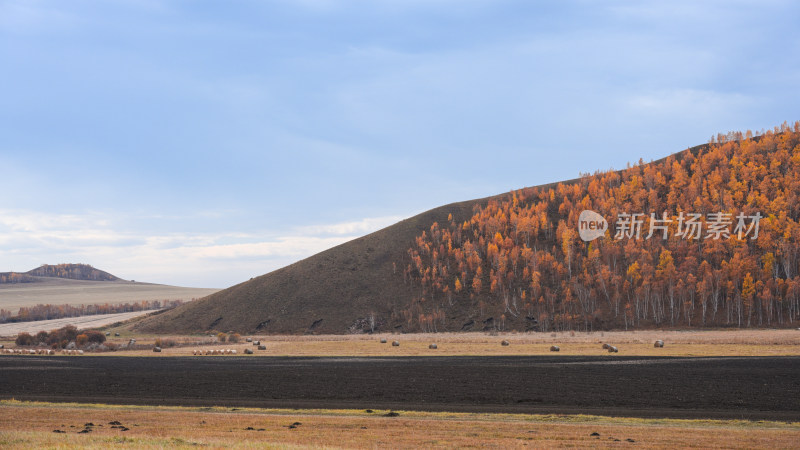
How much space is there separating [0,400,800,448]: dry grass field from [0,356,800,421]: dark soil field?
303 centimetres

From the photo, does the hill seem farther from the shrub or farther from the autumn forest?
the shrub

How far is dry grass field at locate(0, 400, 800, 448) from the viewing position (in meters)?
22.5

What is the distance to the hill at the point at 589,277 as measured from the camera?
153 metres

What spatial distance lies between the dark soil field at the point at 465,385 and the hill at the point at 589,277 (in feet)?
314

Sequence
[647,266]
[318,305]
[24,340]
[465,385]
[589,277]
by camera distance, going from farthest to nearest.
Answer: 1. [318,305]
2. [589,277]
3. [647,266]
4. [24,340]
5. [465,385]

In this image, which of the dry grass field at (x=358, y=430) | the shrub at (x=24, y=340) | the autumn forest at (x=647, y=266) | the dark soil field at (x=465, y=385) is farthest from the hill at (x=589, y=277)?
the dry grass field at (x=358, y=430)

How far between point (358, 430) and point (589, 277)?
150 meters

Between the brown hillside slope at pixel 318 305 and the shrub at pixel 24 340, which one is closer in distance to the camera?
the shrub at pixel 24 340

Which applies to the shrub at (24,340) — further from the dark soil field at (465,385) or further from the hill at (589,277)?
the dark soil field at (465,385)

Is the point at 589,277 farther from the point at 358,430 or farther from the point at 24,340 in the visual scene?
the point at 358,430

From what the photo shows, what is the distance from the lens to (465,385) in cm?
4256

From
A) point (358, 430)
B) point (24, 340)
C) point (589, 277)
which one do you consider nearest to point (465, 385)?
point (358, 430)

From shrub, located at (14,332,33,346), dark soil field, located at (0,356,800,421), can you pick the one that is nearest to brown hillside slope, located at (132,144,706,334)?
shrub, located at (14,332,33,346)

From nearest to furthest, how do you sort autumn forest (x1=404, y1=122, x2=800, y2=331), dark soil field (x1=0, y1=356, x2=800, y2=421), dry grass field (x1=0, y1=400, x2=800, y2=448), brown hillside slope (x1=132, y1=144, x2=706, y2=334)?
dry grass field (x1=0, y1=400, x2=800, y2=448) < dark soil field (x1=0, y1=356, x2=800, y2=421) < autumn forest (x1=404, y1=122, x2=800, y2=331) < brown hillside slope (x1=132, y1=144, x2=706, y2=334)
